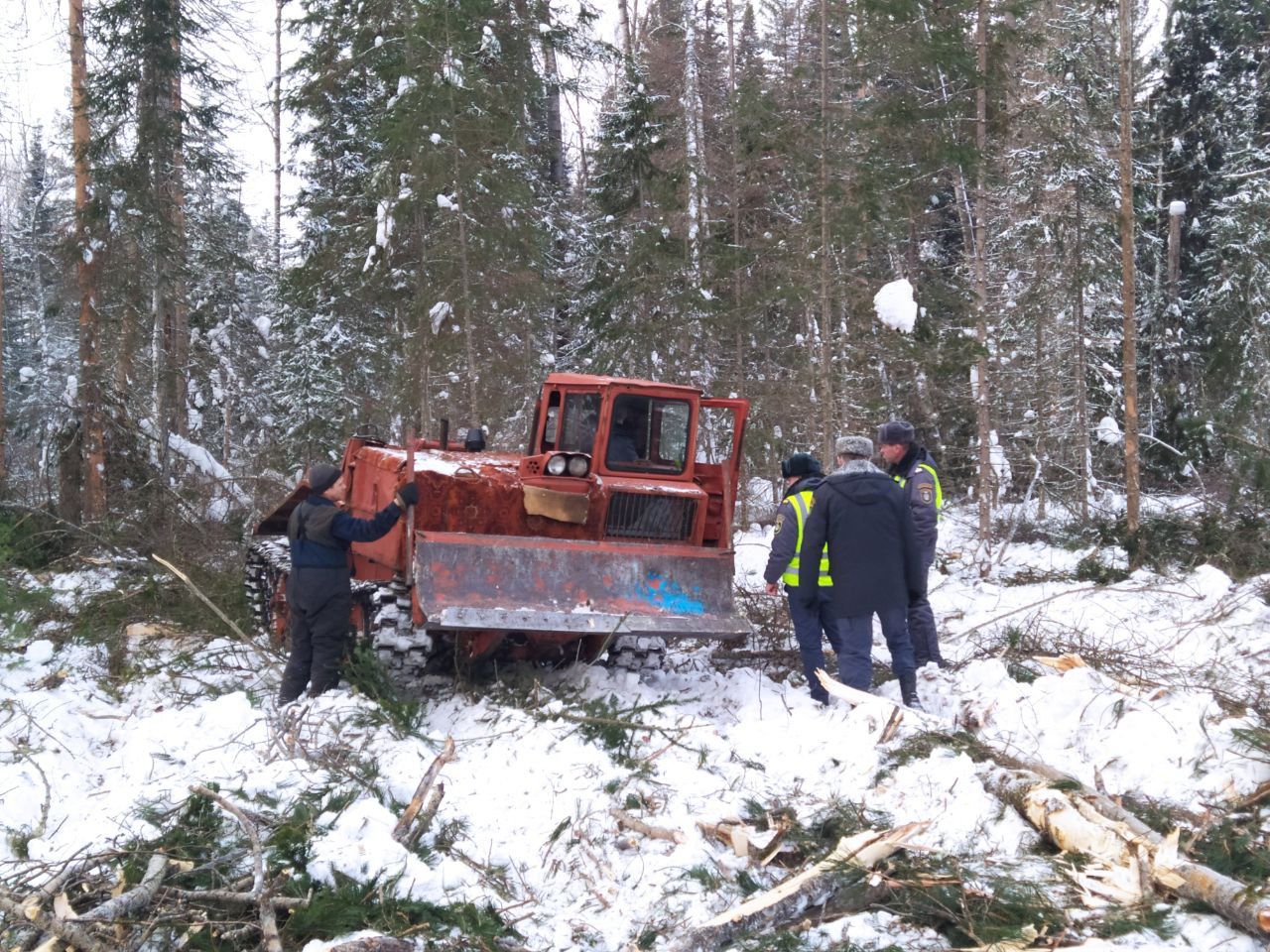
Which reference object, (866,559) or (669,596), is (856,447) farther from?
(669,596)

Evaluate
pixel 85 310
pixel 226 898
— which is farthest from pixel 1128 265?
pixel 226 898

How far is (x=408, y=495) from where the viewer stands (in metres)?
7.60

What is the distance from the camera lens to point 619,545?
7988mm

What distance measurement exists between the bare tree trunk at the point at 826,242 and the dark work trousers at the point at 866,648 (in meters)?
9.26

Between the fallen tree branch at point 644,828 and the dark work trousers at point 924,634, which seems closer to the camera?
the fallen tree branch at point 644,828

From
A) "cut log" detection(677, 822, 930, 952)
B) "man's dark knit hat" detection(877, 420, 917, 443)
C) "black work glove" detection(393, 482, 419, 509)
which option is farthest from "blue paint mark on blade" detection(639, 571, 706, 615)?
"cut log" detection(677, 822, 930, 952)

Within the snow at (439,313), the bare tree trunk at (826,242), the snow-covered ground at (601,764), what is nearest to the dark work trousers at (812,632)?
the snow-covered ground at (601,764)

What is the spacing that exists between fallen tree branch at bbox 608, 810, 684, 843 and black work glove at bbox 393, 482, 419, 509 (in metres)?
3.06

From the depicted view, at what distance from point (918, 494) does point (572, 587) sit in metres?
2.72

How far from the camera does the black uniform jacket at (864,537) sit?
277 inches

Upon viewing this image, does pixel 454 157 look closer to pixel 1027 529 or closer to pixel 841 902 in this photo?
pixel 1027 529

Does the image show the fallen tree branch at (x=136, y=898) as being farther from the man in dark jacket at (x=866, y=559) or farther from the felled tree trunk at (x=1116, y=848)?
the man in dark jacket at (x=866, y=559)

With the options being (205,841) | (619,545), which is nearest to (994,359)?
(619,545)

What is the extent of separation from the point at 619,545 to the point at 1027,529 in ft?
37.3
